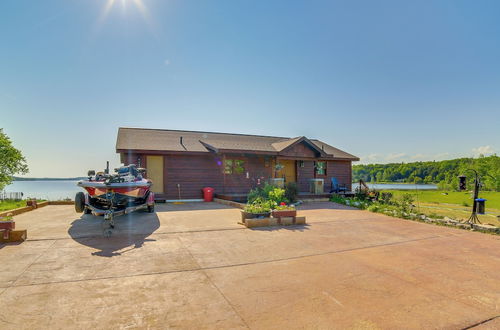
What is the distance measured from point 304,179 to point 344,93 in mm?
5520

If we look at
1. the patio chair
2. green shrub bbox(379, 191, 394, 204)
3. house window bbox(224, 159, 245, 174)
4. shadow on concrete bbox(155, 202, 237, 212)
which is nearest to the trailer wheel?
shadow on concrete bbox(155, 202, 237, 212)

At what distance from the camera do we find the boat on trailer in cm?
677

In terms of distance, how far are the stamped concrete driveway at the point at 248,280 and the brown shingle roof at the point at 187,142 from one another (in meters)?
7.43

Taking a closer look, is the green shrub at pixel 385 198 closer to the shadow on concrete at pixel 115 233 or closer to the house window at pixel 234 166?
the house window at pixel 234 166

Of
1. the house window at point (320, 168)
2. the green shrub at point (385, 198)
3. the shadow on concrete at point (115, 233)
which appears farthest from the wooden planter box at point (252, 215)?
the house window at point (320, 168)

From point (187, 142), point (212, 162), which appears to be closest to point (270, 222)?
point (212, 162)

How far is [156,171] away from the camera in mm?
13055

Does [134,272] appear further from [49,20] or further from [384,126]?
[384,126]

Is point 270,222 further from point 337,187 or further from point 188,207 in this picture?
point 337,187

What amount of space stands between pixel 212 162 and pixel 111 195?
7.60m

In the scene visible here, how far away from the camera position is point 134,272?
3602 millimetres

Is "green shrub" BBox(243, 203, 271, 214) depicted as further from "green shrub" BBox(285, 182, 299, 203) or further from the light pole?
the light pole

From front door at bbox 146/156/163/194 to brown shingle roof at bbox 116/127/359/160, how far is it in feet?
2.05

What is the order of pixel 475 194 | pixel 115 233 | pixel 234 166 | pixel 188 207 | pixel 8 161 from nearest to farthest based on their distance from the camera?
1. pixel 115 233
2. pixel 475 194
3. pixel 188 207
4. pixel 234 166
5. pixel 8 161
